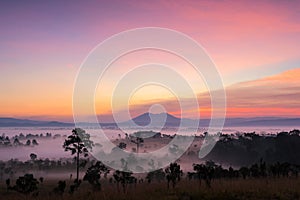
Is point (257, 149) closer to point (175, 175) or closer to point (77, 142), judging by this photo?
point (77, 142)

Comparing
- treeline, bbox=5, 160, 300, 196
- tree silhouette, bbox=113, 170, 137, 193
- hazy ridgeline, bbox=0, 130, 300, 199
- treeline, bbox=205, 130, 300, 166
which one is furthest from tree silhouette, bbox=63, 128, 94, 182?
treeline, bbox=205, 130, 300, 166

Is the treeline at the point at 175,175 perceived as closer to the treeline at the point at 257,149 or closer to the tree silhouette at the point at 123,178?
the tree silhouette at the point at 123,178

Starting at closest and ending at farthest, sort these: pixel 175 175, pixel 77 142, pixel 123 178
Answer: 1. pixel 175 175
2. pixel 123 178
3. pixel 77 142

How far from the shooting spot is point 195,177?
56500mm

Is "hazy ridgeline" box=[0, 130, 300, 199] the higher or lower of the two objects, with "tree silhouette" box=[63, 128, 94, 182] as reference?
lower

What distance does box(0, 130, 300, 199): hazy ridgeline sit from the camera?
29.8 metres

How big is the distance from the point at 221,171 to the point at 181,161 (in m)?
56.1

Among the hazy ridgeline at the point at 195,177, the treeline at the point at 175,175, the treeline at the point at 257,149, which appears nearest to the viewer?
the hazy ridgeline at the point at 195,177

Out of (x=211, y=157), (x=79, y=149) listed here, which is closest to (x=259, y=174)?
(x=79, y=149)

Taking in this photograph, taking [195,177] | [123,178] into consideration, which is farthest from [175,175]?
[195,177]

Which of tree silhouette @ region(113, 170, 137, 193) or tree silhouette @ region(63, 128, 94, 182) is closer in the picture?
tree silhouette @ region(113, 170, 137, 193)

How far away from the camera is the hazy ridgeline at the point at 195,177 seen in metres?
29.8

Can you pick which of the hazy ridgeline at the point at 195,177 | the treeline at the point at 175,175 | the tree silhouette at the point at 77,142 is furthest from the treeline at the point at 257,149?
the tree silhouette at the point at 77,142

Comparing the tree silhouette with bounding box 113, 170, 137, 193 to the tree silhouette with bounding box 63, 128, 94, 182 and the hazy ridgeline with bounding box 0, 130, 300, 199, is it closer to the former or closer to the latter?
the hazy ridgeline with bounding box 0, 130, 300, 199
